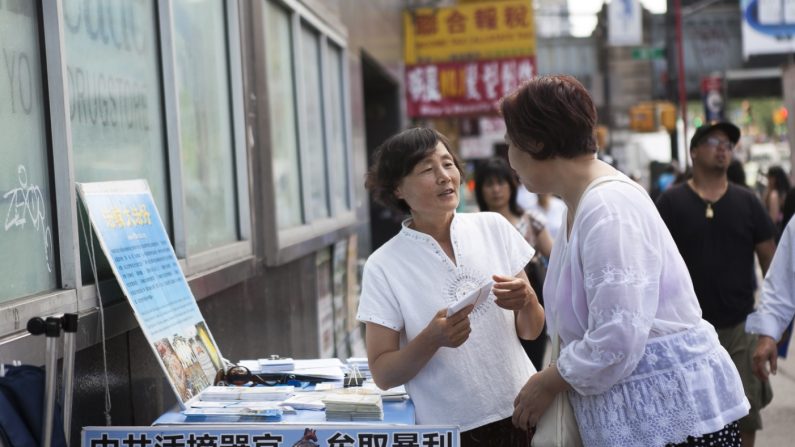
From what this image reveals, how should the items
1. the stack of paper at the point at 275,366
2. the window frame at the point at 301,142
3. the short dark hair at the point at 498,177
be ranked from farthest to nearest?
the short dark hair at the point at 498,177, the window frame at the point at 301,142, the stack of paper at the point at 275,366

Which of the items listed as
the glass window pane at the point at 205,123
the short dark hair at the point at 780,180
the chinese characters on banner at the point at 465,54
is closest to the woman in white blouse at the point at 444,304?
the glass window pane at the point at 205,123

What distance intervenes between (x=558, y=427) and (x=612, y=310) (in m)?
0.41

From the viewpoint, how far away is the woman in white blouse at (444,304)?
11.2 ft

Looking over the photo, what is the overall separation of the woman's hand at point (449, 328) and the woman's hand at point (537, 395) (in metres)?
0.38

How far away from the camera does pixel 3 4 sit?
10.9ft

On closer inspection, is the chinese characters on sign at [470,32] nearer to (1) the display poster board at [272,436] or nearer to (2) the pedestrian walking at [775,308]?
(2) the pedestrian walking at [775,308]

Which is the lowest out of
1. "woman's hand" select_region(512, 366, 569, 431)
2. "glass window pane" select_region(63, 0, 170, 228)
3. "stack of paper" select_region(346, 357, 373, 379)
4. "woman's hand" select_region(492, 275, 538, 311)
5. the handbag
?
"stack of paper" select_region(346, 357, 373, 379)

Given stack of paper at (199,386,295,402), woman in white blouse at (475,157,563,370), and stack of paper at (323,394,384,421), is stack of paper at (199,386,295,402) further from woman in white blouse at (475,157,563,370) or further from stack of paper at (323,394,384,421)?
woman in white blouse at (475,157,563,370)

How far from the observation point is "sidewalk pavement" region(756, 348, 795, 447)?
7004mm

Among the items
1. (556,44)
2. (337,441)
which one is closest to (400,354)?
(337,441)

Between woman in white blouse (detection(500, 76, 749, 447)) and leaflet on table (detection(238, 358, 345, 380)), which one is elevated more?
woman in white blouse (detection(500, 76, 749, 447))

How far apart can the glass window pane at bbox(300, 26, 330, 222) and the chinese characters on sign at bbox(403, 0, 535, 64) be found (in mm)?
6780

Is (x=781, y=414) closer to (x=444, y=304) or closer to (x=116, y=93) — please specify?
(x=444, y=304)

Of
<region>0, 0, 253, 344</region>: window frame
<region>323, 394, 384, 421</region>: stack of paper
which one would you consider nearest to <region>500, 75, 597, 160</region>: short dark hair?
<region>323, 394, 384, 421</region>: stack of paper
